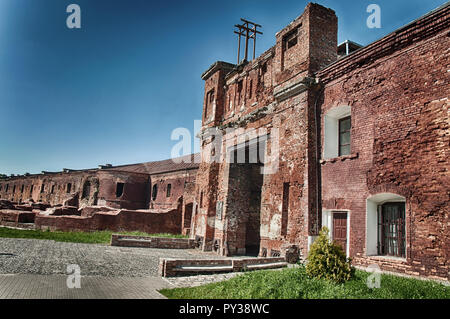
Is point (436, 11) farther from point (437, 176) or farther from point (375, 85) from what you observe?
point (437, 176)

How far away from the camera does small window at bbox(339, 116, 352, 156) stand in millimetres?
10540

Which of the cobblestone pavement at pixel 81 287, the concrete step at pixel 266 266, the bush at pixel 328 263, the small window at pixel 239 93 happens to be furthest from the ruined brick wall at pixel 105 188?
the bush at pixel 328 263

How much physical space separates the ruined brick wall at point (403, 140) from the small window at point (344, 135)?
610 millimetres

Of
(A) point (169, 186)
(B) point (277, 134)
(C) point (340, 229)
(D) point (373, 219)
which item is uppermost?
(B) point (277, 134)

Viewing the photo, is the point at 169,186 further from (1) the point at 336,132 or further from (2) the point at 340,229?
(2) the point at 340,229

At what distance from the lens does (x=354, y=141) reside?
32.1ft

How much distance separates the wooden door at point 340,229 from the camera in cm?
975

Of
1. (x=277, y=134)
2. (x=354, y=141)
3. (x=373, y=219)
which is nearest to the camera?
(x=373, y=219)

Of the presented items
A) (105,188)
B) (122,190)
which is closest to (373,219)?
(122,190)

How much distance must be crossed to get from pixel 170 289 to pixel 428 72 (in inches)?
319

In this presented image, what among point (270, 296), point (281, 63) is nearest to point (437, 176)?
point (270, 296)

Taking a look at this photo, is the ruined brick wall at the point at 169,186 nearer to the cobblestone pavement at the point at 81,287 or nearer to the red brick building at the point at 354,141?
the red brick building at the point at 354,141

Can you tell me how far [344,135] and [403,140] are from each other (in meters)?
2.49

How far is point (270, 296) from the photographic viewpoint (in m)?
6.12
